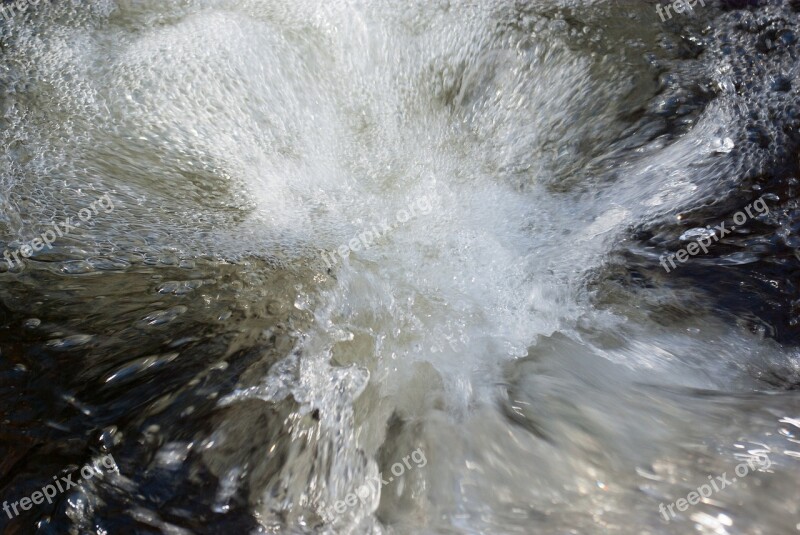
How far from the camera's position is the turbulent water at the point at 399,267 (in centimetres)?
139

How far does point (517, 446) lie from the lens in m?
1.47

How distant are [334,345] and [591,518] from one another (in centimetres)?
76

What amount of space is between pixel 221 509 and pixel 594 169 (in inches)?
65.1

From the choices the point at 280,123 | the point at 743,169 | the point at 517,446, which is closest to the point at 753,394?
the point at 517,446

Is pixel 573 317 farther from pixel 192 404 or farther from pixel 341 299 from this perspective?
pixel 192 404

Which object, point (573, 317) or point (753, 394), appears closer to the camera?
point (753, 394)

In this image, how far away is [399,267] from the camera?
1904 mm

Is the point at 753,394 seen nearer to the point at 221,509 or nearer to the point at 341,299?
the point at 341,299

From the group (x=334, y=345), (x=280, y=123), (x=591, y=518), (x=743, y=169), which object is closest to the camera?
(x=591, y=518)

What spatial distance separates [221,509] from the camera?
4.49 ft

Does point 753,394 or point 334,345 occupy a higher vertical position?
point 334,345

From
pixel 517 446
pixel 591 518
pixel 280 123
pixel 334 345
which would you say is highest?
pixel 280 123

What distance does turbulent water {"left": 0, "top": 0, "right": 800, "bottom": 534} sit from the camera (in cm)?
139

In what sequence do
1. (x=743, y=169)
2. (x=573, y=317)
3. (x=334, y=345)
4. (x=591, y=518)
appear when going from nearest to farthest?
(x=591, y=518) → (x=334, y=345) → (x=573, y=317) → (x=743, y=169)
